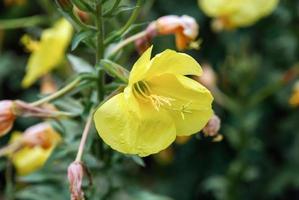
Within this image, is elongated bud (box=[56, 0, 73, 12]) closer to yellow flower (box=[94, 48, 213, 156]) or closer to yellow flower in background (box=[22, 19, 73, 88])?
yellow flower (box=[94, 48, 213, 156])

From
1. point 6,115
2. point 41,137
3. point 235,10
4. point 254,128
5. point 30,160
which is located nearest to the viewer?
point 6,115

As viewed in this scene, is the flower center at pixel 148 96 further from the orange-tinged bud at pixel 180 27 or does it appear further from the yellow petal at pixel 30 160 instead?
the yellow petal at pixel 30 160

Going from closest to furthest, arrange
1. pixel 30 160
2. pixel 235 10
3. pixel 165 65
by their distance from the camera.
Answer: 1. pixel 165 65
2. pixel 30 160
3. pixel 235 10

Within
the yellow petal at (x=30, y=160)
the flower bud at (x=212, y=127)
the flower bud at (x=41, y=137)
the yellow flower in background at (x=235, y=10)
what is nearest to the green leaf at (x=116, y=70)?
the flower bud at (x=212, y=127)

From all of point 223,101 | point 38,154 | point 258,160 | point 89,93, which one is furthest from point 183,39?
point 258,160

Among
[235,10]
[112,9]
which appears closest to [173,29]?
[112,9]

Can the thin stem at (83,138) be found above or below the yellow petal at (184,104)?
below

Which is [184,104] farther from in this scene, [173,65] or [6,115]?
[6,115]
